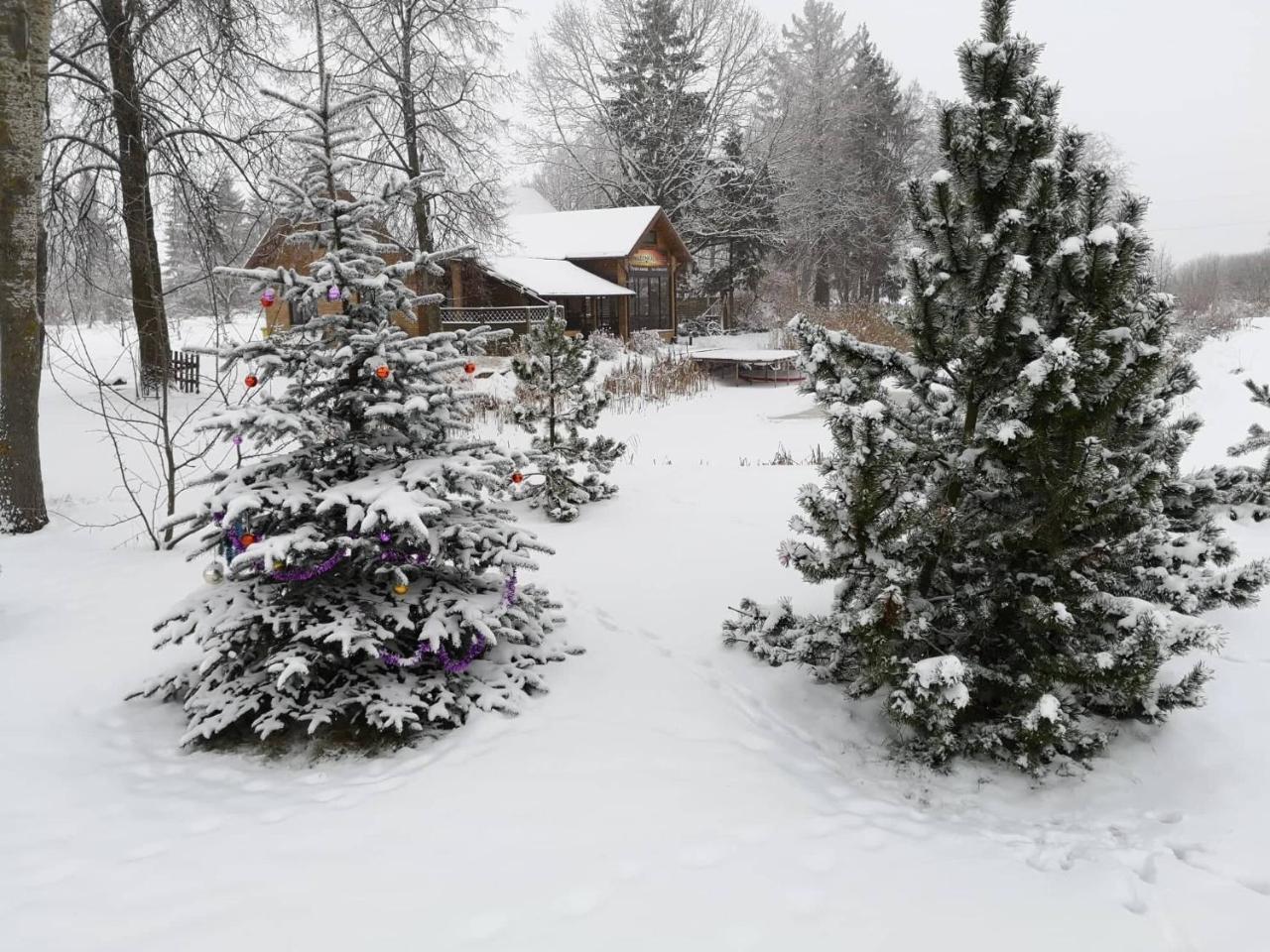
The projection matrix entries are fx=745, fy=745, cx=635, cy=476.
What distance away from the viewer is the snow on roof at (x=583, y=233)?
27.3 meters

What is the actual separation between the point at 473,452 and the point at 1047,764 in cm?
339

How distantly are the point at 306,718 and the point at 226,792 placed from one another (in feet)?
1.88

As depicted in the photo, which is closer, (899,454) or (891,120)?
(899,454)

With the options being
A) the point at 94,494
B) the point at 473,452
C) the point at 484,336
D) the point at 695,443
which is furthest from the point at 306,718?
the point at 695,443

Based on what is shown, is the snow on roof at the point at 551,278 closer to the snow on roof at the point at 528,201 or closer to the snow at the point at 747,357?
the snow at the point at 747,357

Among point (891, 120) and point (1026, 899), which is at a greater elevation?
point (891, 120)

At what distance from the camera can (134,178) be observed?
40.8 feet

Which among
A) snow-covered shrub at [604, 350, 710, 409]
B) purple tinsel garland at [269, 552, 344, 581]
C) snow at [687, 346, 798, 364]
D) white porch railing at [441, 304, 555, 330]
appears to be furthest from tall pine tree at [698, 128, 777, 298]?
purple tinsel garland at [269, 552, 344, 581]

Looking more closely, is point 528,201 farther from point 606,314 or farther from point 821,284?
point 821,284

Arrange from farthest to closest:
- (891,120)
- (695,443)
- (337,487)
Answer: (891,120)
(695,443)
(337,487)

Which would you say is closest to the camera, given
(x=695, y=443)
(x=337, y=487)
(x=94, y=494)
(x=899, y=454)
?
(x=899, y=454)

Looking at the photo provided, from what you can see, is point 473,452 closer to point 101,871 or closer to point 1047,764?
point 101,871

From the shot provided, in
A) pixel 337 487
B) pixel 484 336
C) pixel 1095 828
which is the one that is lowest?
pixel 1095 828

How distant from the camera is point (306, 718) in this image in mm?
3945
